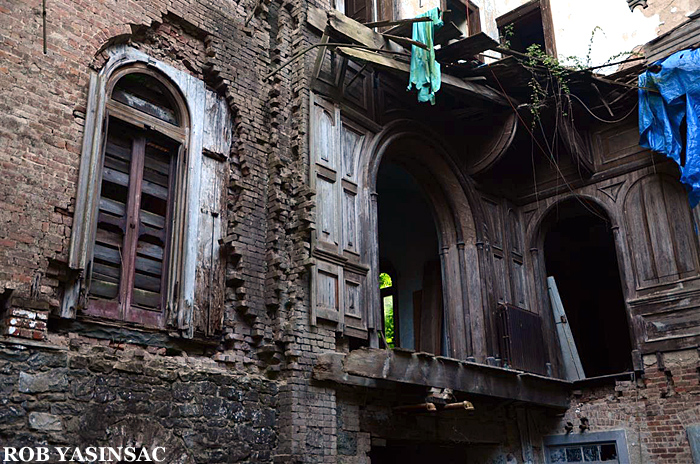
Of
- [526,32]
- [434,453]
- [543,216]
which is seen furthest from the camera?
[526,32]

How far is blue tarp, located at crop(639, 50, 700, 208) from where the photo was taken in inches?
384

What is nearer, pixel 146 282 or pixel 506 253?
pixel 146 282

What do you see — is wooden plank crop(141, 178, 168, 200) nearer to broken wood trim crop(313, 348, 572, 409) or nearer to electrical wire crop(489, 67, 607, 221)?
broken wood trim crop(313, 348, 572, 409)

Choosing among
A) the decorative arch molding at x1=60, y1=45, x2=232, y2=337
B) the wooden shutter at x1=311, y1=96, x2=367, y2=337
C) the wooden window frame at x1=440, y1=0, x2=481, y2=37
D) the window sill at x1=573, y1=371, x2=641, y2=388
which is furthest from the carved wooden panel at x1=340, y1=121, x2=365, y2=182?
the wooden window frame at x1=440, y1=0, x2=481, y2=37

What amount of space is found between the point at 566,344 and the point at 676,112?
13.9 ft

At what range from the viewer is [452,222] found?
37.1ft

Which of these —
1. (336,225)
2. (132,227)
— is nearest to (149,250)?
(132,227)

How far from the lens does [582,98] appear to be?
38.1ft

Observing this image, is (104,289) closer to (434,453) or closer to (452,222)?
(452,222)

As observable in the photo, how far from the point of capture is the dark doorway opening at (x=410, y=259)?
479 inches

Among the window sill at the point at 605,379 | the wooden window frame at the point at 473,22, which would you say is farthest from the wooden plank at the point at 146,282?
the wooden window frame at the point at 473,22

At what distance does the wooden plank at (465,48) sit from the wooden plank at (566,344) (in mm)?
4703

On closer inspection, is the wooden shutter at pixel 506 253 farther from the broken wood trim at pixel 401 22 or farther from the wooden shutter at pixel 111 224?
the wooden shutter at pixel 111 224

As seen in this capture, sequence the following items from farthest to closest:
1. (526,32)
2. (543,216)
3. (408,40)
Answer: (526,32) < (543,216) < (408,40)
